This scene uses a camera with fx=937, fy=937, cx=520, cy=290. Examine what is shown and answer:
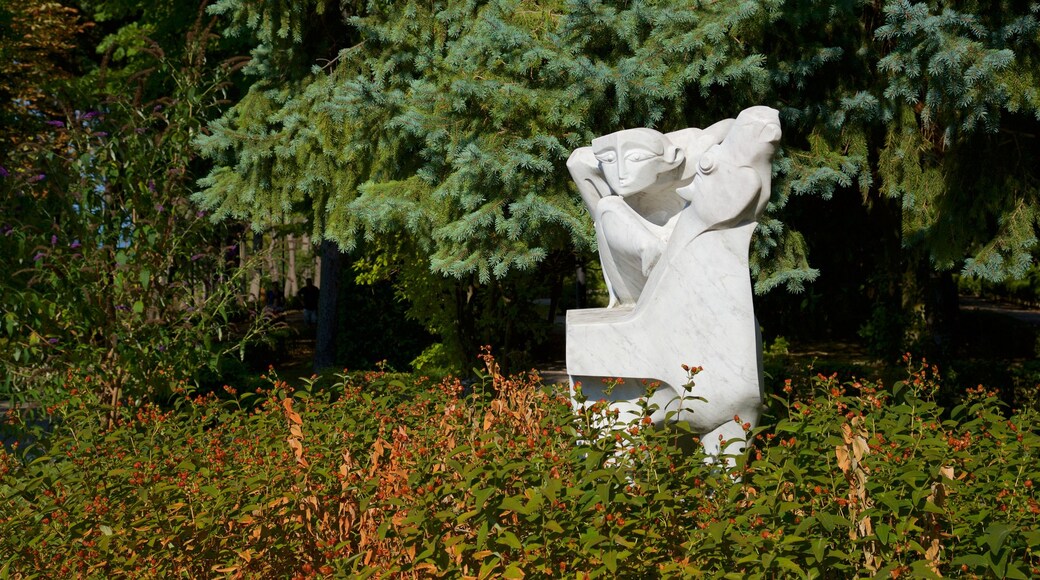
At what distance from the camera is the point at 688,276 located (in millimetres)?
4613

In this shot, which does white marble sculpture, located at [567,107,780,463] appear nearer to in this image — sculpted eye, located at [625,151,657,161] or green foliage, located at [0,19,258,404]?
sculpted eye, located at [625,151,657,161]

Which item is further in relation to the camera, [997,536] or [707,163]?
[707,163]

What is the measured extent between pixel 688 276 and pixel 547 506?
1911 millimetres

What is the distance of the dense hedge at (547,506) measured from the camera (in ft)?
9.35

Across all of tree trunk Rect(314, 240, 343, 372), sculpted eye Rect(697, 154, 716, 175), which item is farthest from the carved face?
tree trunk Rect(314, 240, 343, 372)

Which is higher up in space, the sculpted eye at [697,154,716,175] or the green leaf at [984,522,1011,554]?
the sculpted eye at [697,154,716,175]

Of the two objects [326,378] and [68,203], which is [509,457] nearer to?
[68,203]

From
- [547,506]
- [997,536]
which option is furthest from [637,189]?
[997,536]

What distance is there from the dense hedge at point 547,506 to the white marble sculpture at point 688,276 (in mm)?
587

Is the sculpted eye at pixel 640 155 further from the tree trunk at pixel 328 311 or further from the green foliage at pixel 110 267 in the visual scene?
the tree trunk at pixel 328 311

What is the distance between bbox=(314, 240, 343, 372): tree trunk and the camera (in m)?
12.8

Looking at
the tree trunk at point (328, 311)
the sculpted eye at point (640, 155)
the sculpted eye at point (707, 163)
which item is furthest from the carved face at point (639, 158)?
the tree trunk at point (328, 311)

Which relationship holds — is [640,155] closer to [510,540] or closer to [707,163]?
[707,163]

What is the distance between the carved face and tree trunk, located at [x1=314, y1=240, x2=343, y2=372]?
8.29 meters
